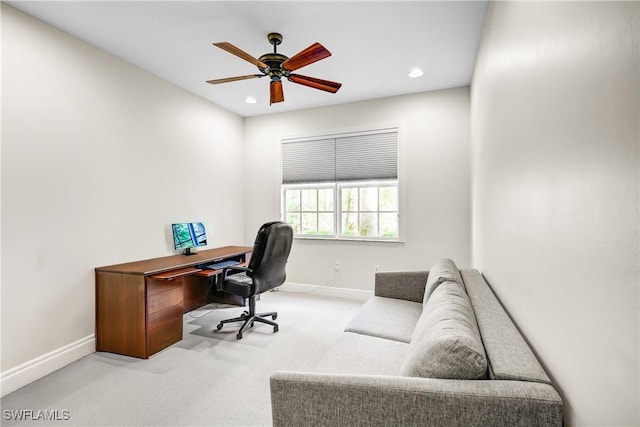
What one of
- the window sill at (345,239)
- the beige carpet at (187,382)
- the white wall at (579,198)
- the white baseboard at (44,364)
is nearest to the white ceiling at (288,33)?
the white wall at (579,198)

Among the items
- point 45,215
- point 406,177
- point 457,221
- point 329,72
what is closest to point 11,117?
point 45,215

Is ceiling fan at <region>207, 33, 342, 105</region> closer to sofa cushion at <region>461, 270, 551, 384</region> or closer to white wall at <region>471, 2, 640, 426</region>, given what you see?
white wall at <region>471, 2, 640, 426</region>

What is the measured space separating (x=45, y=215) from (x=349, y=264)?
326 cm

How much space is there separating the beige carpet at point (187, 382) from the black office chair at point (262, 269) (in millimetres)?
173

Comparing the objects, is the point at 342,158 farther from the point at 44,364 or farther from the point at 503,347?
the point at 44,364

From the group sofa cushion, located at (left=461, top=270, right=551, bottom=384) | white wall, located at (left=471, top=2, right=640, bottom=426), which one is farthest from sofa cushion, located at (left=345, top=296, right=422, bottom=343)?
white wall, located at (left=471, top=2, right=640, bottom=426)

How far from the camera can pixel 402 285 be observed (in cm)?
277

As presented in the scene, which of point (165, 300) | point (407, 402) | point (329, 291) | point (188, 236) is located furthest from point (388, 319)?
point (188, 236)

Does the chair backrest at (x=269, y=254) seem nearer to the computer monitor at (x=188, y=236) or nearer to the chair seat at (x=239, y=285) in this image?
the chair seat at (x=239, y=285)

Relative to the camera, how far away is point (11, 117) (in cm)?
222

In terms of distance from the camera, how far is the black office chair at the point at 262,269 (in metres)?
2.93

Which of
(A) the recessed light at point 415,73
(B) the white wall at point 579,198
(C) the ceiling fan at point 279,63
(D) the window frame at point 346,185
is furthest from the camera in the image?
(D) the window frame at point 346,185

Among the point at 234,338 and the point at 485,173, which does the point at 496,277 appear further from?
the point at 234,338

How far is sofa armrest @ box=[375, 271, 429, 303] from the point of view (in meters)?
2.72
